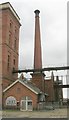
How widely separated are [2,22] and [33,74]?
1227cm

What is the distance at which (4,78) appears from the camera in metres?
38.9

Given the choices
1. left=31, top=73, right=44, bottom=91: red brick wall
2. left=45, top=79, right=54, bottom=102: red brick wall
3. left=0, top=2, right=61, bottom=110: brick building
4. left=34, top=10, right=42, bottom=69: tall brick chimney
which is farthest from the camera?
left=45, top=79, right=54, bottom=102: red brick wall

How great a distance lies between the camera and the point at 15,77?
147 ft

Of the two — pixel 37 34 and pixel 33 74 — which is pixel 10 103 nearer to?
pixel 33 74

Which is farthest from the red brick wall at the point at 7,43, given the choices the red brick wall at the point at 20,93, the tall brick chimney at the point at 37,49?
the tall brick chimney at the point at 37,49

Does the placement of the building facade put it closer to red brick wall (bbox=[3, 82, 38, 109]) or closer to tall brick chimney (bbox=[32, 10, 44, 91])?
red brick wall (bbox=[3, 82, 38, 109])

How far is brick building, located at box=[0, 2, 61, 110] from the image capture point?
118 feet

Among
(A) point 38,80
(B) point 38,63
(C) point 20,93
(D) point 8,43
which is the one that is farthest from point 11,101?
(B) point 38,63

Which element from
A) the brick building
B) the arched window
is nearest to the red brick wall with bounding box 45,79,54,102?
the brick building

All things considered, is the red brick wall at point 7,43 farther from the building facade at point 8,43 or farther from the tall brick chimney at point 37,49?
the tall brick chimney at point 37,49

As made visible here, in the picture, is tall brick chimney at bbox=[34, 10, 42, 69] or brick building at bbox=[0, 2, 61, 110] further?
tall brick chimney at bbox=[34, 10, 42, 69]

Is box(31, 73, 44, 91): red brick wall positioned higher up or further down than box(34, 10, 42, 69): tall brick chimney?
further down

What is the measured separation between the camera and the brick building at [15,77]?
3594cm

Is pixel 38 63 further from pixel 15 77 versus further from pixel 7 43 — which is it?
pixel 7 43
